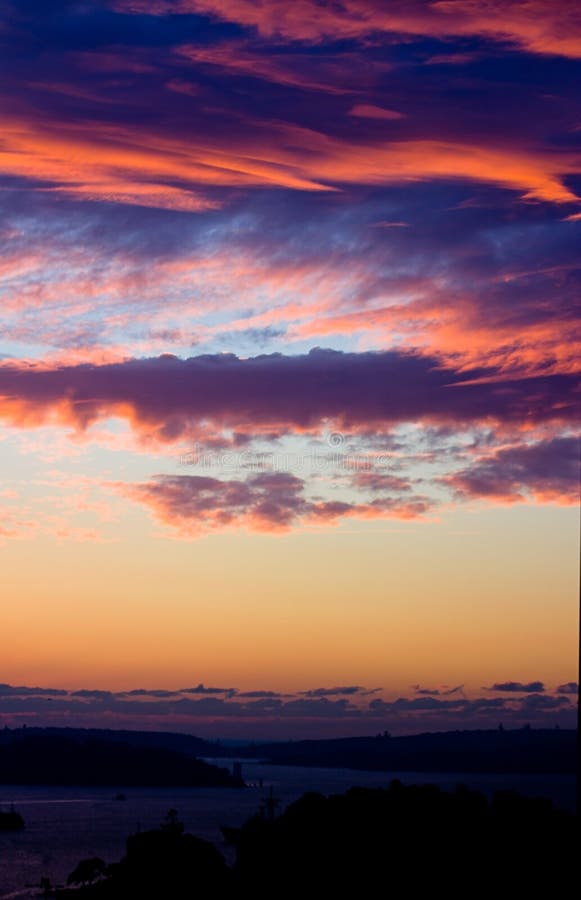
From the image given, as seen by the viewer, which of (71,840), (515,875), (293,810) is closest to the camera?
(515,875)

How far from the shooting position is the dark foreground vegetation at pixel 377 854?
201 feet

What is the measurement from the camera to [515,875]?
2387 inches

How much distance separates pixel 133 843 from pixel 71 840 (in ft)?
421

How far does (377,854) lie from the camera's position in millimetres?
65375

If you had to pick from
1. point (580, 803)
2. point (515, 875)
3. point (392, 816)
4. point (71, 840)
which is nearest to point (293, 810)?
point (392, 816)

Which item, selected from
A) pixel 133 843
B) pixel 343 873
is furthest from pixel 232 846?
pixel 343 873

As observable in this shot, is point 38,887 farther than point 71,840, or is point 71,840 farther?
point 71,840

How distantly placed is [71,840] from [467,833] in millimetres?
142988

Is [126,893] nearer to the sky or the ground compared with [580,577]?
nearer to the ground

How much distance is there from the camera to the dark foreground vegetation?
61.4 metres

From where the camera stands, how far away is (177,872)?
68.4 m

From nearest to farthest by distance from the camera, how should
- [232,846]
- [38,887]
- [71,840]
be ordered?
[38,887]
[232,846]
[71,840]

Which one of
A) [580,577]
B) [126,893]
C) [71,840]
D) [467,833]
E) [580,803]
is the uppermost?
[580,577]

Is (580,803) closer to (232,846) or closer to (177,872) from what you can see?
(177,872)
